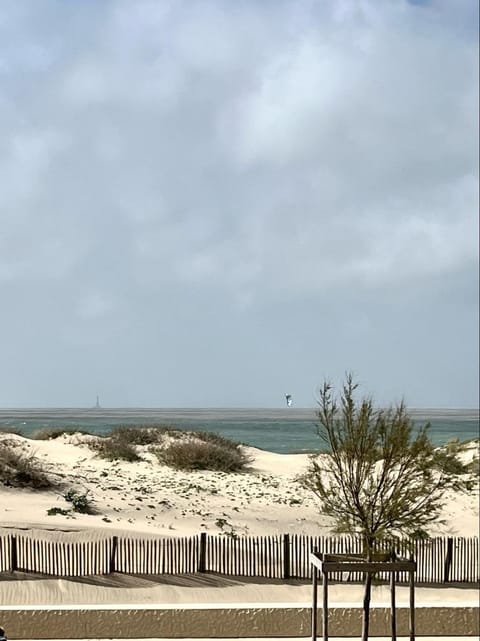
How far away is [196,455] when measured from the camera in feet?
35.2

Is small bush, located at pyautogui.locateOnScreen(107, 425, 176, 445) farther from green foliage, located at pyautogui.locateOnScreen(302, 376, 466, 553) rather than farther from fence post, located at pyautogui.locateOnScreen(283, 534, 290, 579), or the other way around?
green foliage, located at pyautogui.locateOnScreen(302, 376, 466, 553)

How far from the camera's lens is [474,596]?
387 inches

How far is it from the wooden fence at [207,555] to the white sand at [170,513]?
10 centimetres

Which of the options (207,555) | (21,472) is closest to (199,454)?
(207,555)

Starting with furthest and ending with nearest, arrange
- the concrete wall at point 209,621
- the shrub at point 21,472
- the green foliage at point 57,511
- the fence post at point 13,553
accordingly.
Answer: the green foliage at point 57,511 < the shrub at point 21,472 < the fence post at point 13,553 < the concrete wall at point 209,621

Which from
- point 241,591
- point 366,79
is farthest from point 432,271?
point 241,591

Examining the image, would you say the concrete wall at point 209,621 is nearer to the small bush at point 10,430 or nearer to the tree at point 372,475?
the tree at point 372,475

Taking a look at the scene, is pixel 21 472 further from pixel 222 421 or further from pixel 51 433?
pixel 222 421

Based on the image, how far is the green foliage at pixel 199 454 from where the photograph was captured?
10.7m

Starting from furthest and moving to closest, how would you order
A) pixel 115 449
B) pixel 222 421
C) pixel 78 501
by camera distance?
pixel 222 421 → pixel 115 449 → pixel 78 501

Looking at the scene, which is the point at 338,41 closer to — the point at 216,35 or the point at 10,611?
the point at 216,35

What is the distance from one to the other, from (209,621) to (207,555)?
1194 millimetres

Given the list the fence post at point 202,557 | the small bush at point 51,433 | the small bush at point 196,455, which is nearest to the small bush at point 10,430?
the small bush at point 51,433

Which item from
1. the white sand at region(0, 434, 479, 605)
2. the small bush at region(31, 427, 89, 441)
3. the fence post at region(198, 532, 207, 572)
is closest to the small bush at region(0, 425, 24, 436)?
the white sand at region(0, 434, 479, 605)
